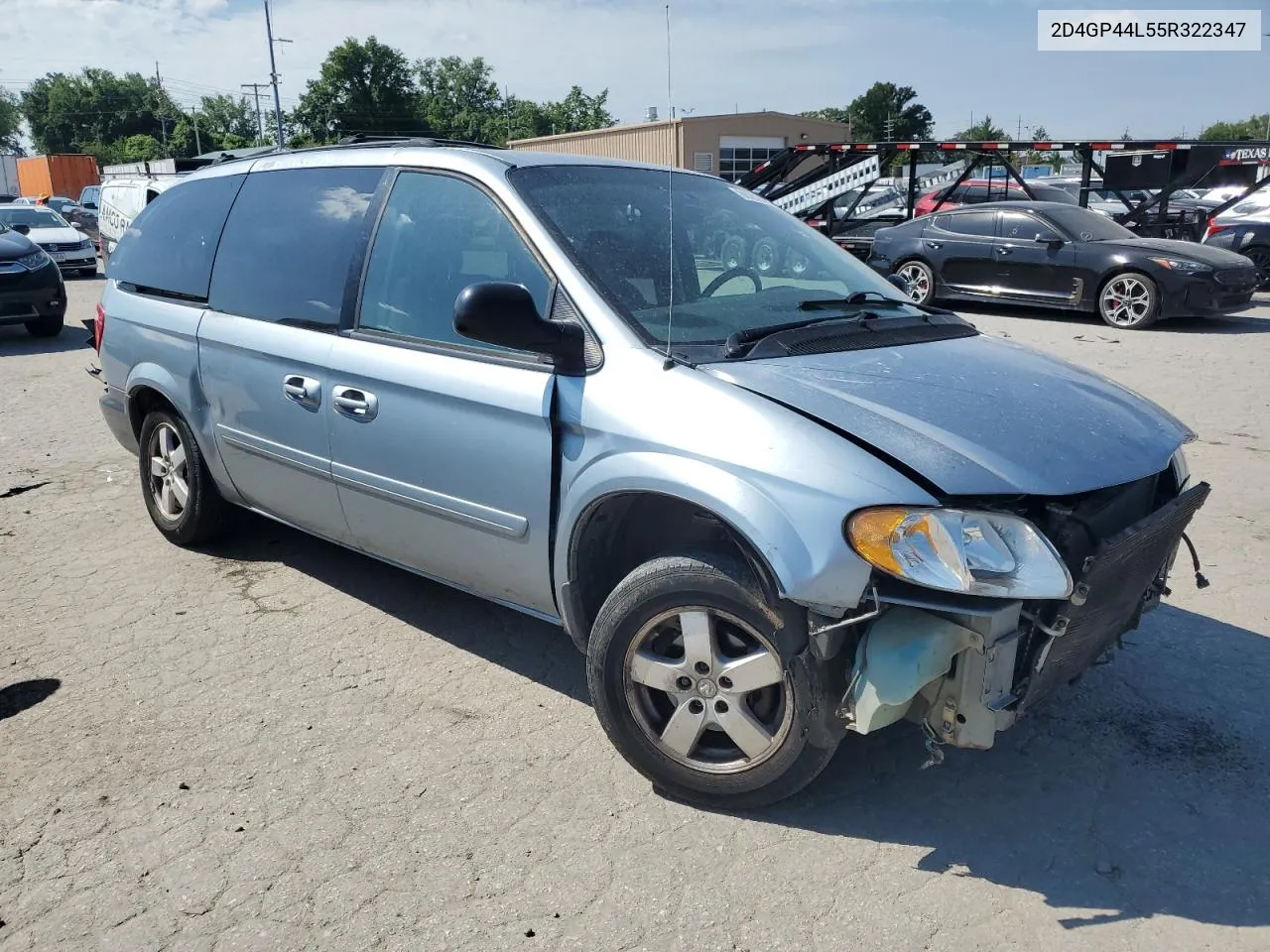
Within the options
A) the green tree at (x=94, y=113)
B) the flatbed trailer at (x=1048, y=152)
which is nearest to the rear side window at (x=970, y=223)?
the flatbed trailer at (x=1048, y=152)

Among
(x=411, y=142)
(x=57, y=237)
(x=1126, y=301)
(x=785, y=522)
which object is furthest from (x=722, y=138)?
(x=785, y=522)

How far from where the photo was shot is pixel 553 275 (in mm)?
3213

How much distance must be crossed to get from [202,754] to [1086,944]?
2.63 metres

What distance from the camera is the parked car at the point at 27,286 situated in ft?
39.8

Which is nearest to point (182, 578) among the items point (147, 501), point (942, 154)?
point (147, 501)

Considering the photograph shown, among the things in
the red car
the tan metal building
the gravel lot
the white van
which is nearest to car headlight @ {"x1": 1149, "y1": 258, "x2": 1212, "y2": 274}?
the red car

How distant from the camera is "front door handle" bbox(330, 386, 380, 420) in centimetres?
359

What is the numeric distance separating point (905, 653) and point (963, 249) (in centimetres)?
1215

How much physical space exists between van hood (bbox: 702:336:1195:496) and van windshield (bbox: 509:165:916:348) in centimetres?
36

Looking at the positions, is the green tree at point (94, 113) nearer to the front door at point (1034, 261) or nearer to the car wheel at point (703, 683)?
the front door at point (1034, 261)

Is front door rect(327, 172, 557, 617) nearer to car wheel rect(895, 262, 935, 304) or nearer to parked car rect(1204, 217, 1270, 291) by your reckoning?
car wheel rect(895, 262, 935, 304)

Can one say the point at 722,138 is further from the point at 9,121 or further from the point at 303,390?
the point at 9,121

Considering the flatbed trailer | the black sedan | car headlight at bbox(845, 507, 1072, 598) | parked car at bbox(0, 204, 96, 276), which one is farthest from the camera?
parked car at bbox(0, 204, 96, 276)

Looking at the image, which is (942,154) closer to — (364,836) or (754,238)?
(754,238)
